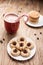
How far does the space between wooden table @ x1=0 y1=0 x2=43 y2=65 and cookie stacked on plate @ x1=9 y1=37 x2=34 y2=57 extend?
35 millimetres

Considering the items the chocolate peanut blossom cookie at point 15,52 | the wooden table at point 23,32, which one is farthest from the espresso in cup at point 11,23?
the chocolate peanut blossom cookie at point 15,52

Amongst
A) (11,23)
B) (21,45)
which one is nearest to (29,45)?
(21,45)

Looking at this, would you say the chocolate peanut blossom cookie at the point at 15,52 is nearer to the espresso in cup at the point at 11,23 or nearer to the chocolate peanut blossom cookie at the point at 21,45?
the chocolate peanut blossom cookie at the point at 21,45

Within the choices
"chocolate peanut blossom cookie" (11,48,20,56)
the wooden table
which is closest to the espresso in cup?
the wooden table

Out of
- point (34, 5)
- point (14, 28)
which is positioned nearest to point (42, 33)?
point (14, 28)

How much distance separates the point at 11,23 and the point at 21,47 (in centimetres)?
15

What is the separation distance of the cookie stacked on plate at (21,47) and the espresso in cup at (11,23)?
0.25ft

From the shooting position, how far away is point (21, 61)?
84cm

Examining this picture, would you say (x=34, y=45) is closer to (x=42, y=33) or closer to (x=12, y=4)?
(x=42, y=33)

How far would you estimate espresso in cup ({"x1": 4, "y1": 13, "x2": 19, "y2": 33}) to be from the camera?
949 millimetres

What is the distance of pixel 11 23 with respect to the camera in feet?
3.10

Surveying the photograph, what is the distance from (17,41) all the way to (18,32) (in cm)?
10

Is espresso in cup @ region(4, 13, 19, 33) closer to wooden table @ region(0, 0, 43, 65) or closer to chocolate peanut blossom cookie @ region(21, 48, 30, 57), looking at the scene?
wooden table @ region(0, 0, 43, 65)

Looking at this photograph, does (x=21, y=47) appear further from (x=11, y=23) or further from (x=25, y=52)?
(x=11, y=23)
